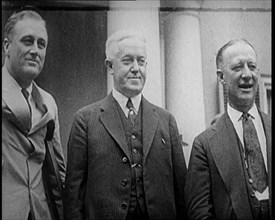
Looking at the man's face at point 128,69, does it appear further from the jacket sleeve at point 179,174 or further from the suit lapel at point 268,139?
the suit lapel at point 268,139

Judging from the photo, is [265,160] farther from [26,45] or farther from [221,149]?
[26,45]

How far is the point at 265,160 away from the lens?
8.59ft

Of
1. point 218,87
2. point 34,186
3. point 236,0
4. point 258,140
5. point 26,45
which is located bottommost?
point 34,186

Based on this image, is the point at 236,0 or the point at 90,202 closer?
the point at 90,202

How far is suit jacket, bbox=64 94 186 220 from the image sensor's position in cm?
249

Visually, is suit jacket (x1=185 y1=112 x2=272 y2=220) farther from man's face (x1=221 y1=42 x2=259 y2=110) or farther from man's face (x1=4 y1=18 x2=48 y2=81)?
man's face (x1=4 y1=18 x2=48 y2=81)

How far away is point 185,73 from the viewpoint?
2.65 meters

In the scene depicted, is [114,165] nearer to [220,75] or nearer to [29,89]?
[29,89]

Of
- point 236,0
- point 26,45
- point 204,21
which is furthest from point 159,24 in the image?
point 26,45

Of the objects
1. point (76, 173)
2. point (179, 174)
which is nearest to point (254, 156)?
point (179, 174)

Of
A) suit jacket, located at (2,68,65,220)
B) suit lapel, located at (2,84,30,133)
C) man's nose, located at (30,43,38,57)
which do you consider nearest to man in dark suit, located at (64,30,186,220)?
suit jacket, located at (2,68,65,220)

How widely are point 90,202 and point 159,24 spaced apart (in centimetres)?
90

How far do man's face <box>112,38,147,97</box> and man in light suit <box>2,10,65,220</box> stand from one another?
332mm

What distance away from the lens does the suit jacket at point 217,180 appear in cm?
252
